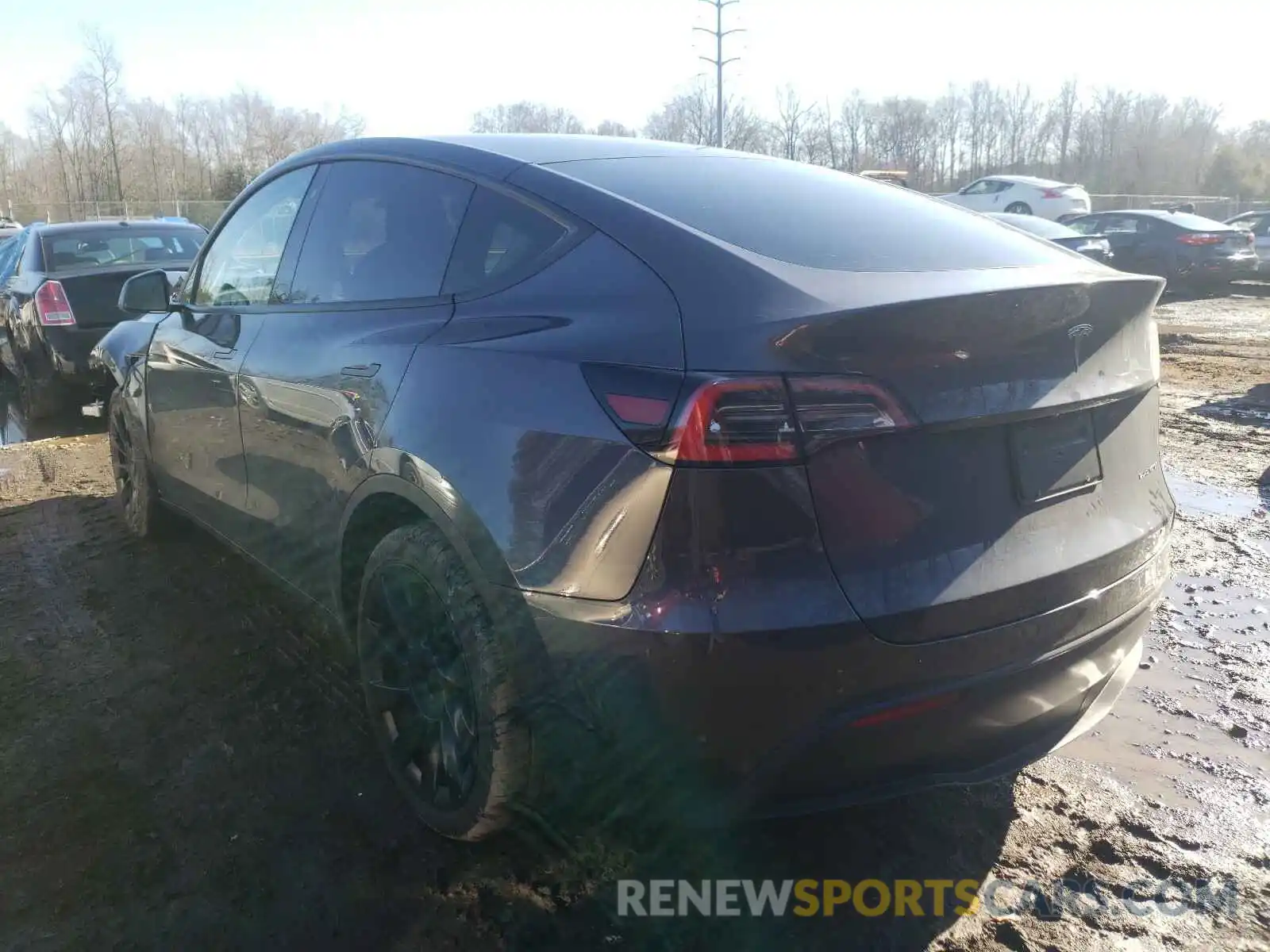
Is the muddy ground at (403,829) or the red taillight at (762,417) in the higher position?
the red taillight at (762,417)

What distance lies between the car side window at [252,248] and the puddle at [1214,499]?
454 centimetres

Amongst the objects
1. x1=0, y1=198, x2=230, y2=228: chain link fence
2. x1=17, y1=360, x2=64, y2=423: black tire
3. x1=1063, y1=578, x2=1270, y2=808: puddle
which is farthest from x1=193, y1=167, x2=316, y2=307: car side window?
x1=0, y1=198, x2=230, y2=228: chain link fence

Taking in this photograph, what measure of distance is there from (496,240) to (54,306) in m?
7.09

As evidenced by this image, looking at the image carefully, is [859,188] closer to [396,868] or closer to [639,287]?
[639,287]

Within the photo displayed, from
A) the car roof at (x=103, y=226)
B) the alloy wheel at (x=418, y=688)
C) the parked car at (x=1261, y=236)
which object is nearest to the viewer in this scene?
the alloy wheel at (x=418, y=688)

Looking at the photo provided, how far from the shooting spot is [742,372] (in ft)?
6.37

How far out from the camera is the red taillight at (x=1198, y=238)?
18.9m

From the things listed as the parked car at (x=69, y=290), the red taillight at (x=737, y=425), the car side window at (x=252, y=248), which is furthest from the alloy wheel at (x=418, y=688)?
the parked car at (x=69, y=290)

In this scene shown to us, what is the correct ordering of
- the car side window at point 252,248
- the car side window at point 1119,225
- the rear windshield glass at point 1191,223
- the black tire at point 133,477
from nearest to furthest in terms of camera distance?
the car side window at point 252,248, the black tire at point 133,477, the rear windshield glass at point 1191,223, the car side window at point 1119,225

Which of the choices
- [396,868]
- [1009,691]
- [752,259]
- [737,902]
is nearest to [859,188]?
[752,259]

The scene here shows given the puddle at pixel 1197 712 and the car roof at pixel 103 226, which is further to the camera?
→ the car roof at pixel 103 226

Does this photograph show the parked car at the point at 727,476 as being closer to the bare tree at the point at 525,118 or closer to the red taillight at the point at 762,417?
the red taillight at the point at 762,417

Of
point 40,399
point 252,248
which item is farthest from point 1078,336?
point 40,399

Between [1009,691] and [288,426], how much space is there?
213 centimetres
